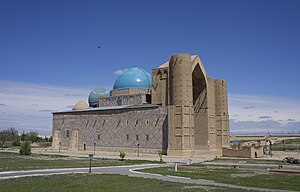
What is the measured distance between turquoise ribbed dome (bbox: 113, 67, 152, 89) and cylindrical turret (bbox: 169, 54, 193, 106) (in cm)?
1210

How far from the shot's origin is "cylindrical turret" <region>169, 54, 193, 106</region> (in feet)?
141

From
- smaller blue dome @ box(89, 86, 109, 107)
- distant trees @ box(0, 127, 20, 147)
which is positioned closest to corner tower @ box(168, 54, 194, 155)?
smaller blue dome @ box(89, 86, 109, 107)

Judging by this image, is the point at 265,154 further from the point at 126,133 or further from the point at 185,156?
the point at 126,133

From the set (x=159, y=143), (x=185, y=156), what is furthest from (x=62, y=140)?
(x=185, y=156)

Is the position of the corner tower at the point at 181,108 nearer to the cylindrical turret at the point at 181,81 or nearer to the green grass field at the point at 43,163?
the cylindrical turret at the point at 181,81

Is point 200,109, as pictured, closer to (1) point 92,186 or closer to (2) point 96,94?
(2) point 96,94

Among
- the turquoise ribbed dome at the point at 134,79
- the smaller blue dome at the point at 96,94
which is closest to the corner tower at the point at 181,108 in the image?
the turquoise ribbed dome at the point at 134,79

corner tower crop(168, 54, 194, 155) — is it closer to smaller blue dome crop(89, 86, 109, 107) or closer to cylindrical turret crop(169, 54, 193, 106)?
cylindrical turret crop(169, 54, 193, 106)

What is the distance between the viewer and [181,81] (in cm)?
4316

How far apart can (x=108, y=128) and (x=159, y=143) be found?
10202 millimetres

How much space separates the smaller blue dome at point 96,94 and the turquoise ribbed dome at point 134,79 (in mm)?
8873

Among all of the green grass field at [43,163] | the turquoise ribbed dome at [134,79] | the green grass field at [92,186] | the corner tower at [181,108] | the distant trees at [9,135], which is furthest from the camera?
the distant trees at [9,135]

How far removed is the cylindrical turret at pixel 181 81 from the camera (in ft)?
141

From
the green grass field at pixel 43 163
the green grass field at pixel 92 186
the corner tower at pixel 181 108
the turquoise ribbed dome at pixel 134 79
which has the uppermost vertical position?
the turquoise ribbed dome at pixel 134 79
